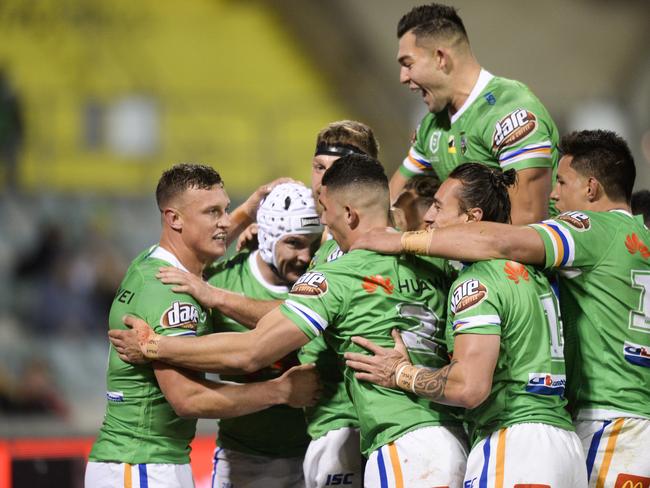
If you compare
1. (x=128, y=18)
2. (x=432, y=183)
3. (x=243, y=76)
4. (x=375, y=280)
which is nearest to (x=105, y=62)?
(x=128, y=18)

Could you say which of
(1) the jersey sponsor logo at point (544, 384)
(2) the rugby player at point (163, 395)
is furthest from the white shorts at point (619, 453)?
(2) the rugby player at point (163, 395)

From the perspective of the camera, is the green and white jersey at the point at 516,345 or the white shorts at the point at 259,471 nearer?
the green and white jersey at the point at 516,345

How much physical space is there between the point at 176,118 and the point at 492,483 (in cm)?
1207

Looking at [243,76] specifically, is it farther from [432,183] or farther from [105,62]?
[432,183]

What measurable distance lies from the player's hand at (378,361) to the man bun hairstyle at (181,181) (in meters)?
1.34

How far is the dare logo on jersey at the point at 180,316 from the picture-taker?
510 centimetres

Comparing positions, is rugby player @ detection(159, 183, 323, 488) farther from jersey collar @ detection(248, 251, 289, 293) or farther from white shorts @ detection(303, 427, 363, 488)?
white shorts @ detection(303, 427, 363, 488)

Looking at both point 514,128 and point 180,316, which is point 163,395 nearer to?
point 180,316

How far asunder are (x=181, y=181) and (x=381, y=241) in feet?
4.17

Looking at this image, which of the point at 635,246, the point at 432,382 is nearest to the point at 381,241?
the point at 432,382

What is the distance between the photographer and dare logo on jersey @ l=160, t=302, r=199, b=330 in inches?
201

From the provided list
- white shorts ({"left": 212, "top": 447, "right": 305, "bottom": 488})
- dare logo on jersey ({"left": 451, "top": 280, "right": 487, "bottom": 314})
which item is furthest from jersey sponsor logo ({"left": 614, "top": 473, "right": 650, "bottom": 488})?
white shorts ({"left": 212, "top": 447, "right": 305, "bottom": 488})

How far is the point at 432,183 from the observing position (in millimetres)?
6570

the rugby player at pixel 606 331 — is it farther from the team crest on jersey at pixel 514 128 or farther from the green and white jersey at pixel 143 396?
the green and white jersey at pixel 143 396
